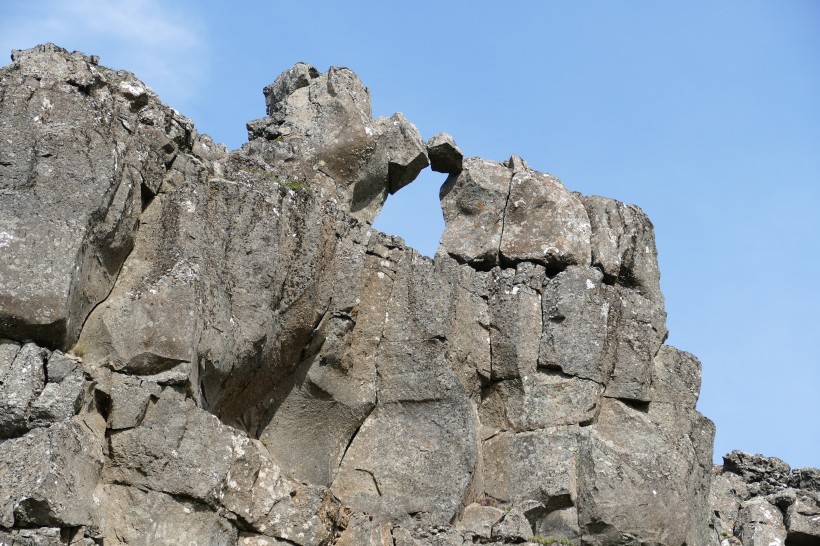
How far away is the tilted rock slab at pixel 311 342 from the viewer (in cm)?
2341

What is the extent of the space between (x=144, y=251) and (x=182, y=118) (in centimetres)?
278

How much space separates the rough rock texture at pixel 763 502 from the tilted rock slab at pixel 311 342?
0.98 feet

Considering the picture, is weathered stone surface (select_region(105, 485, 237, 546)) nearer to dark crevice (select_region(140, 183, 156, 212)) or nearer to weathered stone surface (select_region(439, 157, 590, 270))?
dark crevice (select_region(140, 183, 156, 212))

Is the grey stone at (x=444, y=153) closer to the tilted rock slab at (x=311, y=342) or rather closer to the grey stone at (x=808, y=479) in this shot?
the tilted rock slab at (x=311, y=342)

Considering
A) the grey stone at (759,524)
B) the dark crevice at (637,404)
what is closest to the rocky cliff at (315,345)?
the dark crevice at (637,404)

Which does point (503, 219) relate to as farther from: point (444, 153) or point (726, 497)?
point (726, 497)

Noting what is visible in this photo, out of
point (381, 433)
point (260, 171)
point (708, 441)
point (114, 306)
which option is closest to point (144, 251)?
point (114, 306)

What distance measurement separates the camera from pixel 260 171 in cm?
2778

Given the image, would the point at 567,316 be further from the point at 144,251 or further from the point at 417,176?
the point at 144,251

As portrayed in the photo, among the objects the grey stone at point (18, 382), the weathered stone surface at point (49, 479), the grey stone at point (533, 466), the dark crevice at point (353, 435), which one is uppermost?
the grey stone at point (533, 466)

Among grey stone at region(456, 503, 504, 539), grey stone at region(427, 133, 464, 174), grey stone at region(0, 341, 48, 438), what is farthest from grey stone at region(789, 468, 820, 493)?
grey stone at region(0, 341, 48, 438)

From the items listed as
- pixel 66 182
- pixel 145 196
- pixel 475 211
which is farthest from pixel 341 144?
pixel 66 182

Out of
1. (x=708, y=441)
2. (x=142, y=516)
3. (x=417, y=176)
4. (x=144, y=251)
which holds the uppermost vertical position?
(x=417, y=176)

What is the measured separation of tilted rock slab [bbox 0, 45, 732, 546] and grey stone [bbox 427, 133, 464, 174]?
0.23 feet
